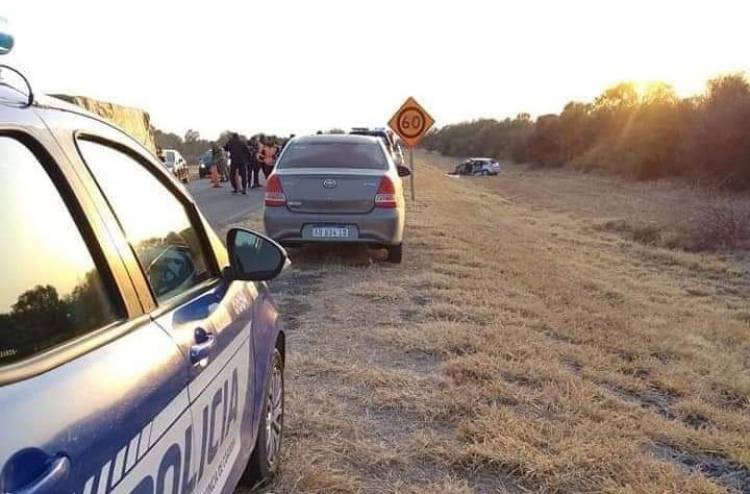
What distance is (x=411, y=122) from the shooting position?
16.7 m

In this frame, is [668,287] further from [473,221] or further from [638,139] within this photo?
[638,139]

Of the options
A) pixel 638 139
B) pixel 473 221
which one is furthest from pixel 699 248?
pixel 638 139

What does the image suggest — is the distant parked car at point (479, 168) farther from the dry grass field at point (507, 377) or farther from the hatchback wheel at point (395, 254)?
the hatchback wheel at point (395, 254)

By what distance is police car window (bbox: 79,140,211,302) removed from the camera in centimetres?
212

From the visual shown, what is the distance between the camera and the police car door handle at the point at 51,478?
1252 millimetres

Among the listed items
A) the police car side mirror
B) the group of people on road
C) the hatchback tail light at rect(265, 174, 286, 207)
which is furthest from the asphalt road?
the police car side mirror

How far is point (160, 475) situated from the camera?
176 cm

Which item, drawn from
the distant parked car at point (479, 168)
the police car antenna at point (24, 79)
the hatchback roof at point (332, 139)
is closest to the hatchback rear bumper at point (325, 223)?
the hatchback roof at point (332, 139)

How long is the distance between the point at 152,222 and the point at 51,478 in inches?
49.3

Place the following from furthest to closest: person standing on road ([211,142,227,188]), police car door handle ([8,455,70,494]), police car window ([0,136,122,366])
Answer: person standing on road ([211,142,227,188]), police car window ([0,136,122,366]), police car door handle ([8,455,70,494])

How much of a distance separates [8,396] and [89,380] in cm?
25

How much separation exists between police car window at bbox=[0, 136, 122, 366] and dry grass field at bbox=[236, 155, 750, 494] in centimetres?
193

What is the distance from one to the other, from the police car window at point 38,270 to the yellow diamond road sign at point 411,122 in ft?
49.3

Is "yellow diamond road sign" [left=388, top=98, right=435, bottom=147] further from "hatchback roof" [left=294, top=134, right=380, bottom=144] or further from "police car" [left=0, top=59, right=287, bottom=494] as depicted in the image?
"police car" [left=0, top=59, right=287, bottom=494]
